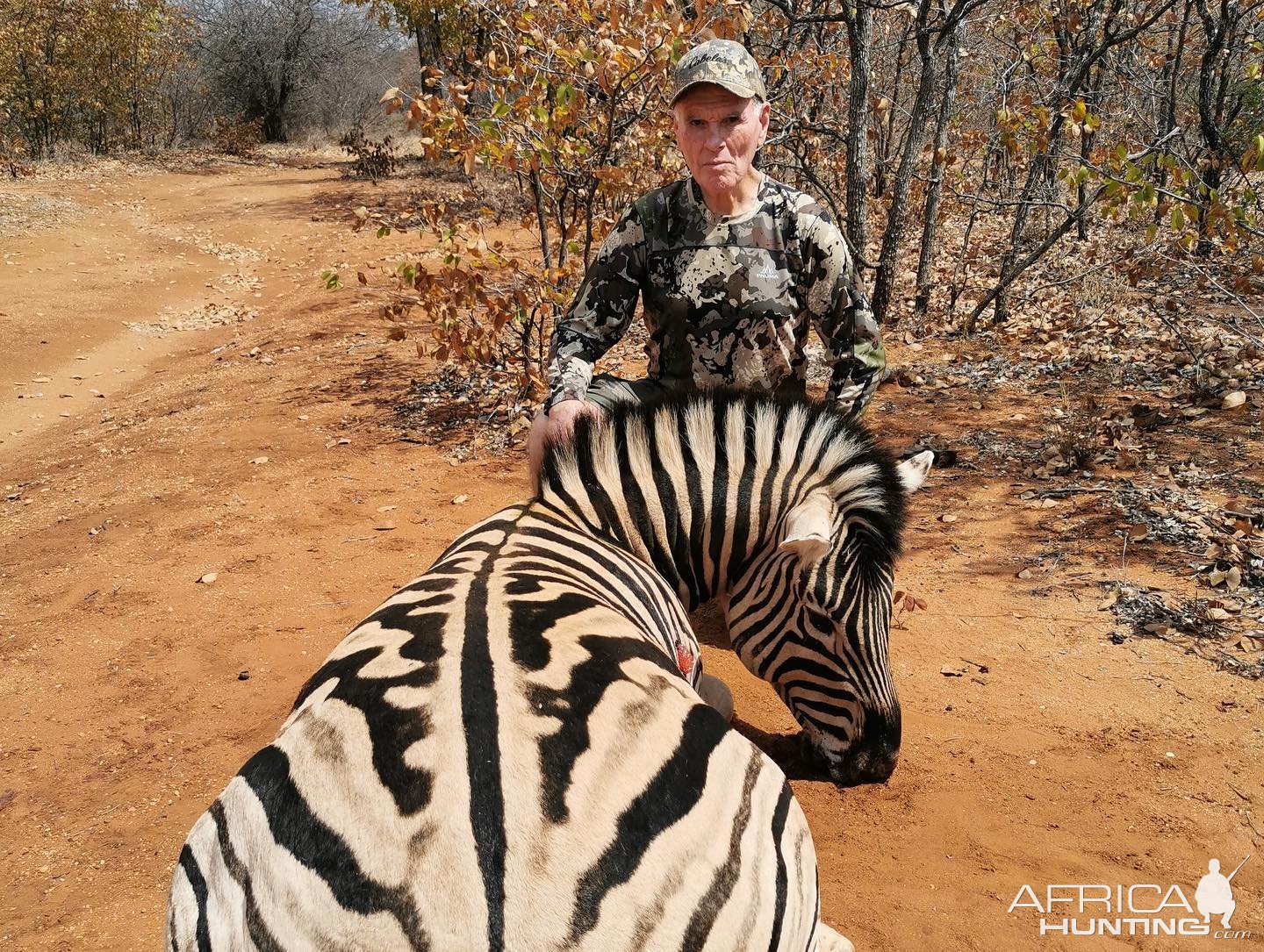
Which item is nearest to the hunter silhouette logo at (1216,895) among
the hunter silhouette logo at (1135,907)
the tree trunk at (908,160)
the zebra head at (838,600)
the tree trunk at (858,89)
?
the hunter silhouette logo at (1135,907)

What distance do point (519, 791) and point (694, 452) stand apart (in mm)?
1370

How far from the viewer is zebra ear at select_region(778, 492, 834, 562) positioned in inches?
91.4

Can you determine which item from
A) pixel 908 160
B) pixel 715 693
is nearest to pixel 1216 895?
pixel 715 693

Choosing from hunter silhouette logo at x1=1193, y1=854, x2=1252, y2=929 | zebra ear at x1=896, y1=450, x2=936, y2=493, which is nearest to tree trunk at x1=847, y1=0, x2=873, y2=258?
zebra ear at x1=896, y1=450, x2=936, y2=493

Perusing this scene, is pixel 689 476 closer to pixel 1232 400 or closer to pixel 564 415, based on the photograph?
pixel 564 415

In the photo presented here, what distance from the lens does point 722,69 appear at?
279 cm

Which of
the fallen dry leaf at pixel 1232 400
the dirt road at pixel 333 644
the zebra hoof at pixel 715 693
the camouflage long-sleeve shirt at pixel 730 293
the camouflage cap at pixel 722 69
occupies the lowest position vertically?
the dirt road at pixel 333 644

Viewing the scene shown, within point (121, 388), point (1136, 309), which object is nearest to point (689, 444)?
point (1136, 309)

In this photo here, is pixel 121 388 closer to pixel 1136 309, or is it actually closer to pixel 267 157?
pixel 1136 309

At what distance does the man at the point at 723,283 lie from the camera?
3010 mm

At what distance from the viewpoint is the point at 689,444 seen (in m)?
2.61

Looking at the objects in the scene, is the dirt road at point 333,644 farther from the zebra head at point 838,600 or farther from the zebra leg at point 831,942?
the zebra head at point 838,600

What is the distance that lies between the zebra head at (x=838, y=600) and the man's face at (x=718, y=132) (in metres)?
1.02

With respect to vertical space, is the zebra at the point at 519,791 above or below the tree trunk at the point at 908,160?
below
